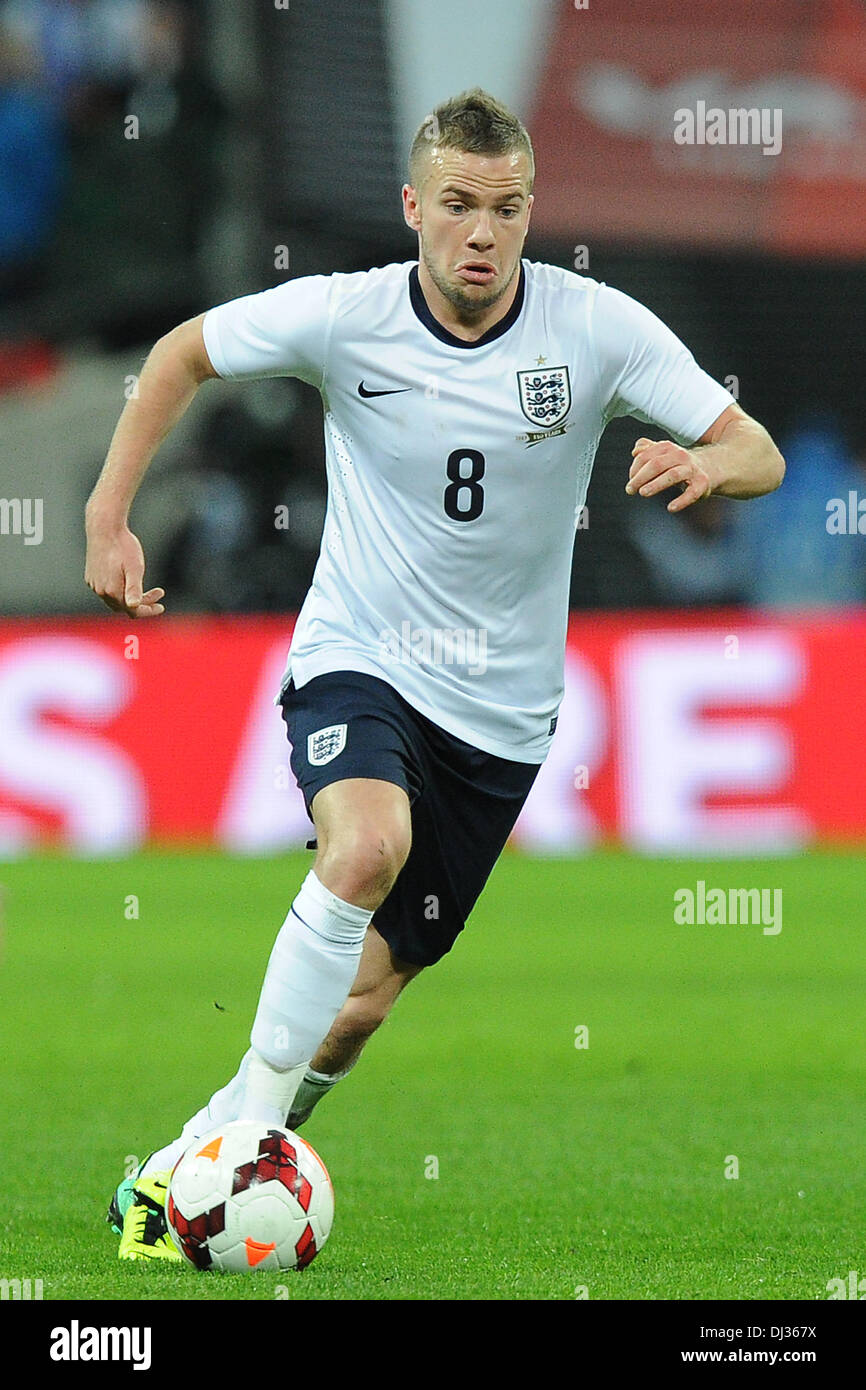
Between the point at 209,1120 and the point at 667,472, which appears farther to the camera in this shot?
the point at 209,1120

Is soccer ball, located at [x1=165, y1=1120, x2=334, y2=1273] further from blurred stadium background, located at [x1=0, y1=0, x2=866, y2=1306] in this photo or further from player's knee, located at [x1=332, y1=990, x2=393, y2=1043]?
player's knee, located at [x1=332, y1=990, x2=393, y2=1043]

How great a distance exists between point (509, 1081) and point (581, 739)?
6026 mm

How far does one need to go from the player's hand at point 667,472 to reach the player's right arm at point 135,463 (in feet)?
3.66

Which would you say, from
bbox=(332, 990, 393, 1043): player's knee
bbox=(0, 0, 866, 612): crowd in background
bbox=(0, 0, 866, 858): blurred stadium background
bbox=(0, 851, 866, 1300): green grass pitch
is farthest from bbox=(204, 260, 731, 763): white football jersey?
bbox=(0, 0, 866, 612): crowd in background

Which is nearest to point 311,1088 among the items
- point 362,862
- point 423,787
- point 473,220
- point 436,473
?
point 423,787

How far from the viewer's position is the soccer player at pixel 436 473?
16.9ft

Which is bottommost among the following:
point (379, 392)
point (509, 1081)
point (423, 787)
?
point (509, 1081)

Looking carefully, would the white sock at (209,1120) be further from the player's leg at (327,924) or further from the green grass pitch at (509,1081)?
the green grass pitch at (509,1081)

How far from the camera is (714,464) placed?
4910 mm

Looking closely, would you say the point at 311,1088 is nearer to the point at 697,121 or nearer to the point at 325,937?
the point at 325,937

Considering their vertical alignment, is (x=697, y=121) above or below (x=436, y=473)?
above

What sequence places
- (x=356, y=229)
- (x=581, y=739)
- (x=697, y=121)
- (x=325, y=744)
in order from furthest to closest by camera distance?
(x=697, y=121)
(x=356, y=229)
(x=581, y=739)
(x=325, y=744)
